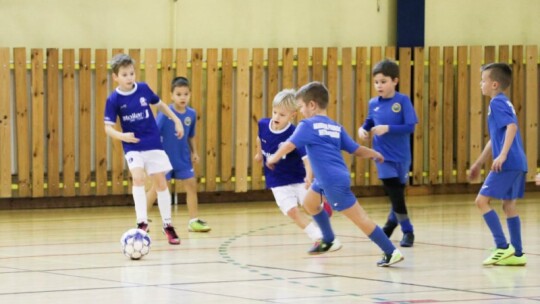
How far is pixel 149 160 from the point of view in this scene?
34.0 ft

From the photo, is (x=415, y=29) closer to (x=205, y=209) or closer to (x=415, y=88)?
(x=415, y=88)

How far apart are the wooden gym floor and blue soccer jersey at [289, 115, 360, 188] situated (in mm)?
726

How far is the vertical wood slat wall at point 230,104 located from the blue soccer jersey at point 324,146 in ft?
21.0

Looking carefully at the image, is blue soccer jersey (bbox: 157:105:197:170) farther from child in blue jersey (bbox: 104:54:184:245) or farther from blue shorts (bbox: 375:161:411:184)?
blue shorts (bbox: 375:161:411:184)

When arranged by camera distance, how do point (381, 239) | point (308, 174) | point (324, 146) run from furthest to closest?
point (308, 174) → point (324, 146) → point (381, 239)

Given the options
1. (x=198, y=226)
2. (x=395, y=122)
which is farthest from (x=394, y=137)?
(x=198, y=226)

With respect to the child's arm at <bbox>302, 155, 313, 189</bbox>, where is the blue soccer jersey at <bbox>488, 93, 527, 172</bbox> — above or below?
above

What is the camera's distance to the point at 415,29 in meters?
16.6

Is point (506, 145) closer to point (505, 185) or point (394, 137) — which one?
point (505, 185)

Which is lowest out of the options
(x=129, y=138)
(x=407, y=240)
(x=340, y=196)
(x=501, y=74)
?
(x=407, y=240)

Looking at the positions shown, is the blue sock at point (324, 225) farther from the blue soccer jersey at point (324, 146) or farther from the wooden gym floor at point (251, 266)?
the blue soccer jersey at point (324, 146)

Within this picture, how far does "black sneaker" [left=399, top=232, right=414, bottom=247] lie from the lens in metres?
10.3

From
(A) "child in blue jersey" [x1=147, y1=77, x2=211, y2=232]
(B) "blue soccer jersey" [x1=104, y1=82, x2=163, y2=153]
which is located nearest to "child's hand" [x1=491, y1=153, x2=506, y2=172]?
(B) "blue soccer jersey" [x1=104, y1=82, x2=163, y2=153]

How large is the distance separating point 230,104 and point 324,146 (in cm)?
676
